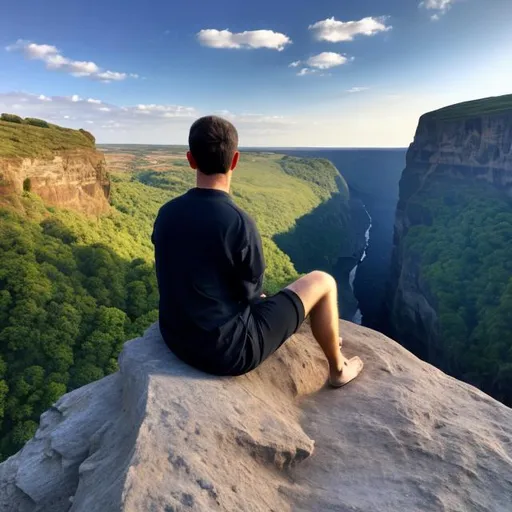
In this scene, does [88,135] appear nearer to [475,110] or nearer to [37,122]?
[37,122]

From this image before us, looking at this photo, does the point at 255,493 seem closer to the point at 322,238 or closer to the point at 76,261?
the point at 76,261

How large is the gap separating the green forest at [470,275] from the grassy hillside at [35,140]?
36506 mm

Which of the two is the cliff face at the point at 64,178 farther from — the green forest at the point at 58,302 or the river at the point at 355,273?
the river at the point at 355,273

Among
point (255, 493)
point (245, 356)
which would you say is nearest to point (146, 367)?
point (245, 356)

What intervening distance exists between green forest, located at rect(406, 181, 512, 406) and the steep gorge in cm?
8

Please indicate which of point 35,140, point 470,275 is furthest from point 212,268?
point 470,275

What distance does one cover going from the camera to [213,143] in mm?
4414

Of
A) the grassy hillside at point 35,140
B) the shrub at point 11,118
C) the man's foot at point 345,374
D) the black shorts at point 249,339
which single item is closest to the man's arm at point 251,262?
the black shorts at point 249,339

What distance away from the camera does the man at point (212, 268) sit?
14.7 feet

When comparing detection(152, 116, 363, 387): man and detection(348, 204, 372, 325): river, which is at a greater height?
detection(152, 116, 363, 387): man

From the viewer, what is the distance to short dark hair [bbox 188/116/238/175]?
438 centimetres

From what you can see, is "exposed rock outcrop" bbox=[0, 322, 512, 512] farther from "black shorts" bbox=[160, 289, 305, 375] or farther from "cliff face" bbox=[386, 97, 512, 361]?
"cliff face" bbox=[386, 97, 512, 361]

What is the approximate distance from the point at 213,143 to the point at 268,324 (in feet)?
→ 6.71

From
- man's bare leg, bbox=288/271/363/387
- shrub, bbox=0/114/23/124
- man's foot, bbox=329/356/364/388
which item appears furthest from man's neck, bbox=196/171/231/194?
shrub, bbox=0/114/23/124
